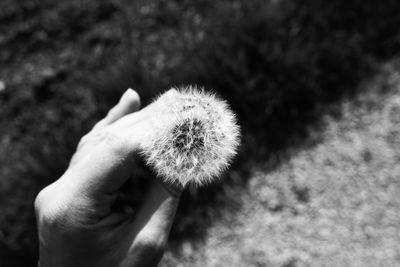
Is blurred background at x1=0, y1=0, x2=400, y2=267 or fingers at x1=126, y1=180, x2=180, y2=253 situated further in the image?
blurred background at x1=0, y1=0, x2=400, y2=267

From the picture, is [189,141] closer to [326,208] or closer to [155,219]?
[155,219]

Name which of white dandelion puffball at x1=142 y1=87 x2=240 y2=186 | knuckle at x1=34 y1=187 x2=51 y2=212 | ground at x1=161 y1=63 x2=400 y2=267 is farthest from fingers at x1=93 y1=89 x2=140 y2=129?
ground at x1=161 y1=63 x2=400 y2=267

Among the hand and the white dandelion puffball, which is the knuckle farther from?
the white dandelion puffball

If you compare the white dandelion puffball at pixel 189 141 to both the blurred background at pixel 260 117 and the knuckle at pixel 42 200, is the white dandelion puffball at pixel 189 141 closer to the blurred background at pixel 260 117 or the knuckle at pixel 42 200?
the knuckle at pixel 42 200

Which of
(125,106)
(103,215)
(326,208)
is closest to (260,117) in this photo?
(326,208)

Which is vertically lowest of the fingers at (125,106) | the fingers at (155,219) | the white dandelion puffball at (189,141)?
the fingers at (155,219)

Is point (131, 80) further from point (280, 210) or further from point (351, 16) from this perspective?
point (351, 16)

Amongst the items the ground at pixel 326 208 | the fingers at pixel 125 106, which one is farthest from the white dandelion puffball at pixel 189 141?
the ground at pixel 326 208
